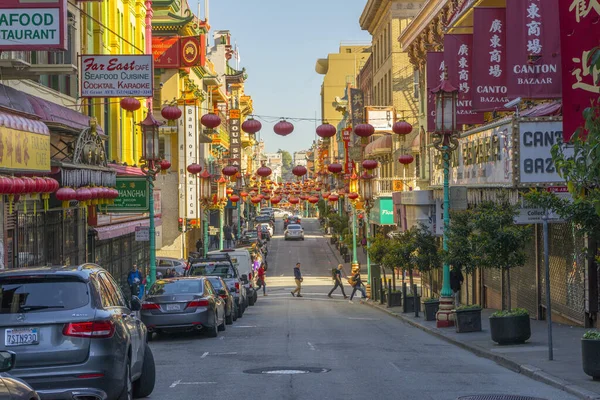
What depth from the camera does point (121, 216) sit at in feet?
136

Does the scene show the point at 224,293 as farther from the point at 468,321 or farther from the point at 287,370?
the point at 287,370

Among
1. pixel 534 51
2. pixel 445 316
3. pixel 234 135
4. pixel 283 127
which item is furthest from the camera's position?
pixel 234 135

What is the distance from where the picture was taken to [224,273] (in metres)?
33.4

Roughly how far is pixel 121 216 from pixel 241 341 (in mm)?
20096

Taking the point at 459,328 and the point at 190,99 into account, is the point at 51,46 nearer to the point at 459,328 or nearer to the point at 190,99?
the point at 459,328

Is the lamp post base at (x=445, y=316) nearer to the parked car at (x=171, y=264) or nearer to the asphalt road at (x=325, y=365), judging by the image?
the asphalt road at (x=325, y=365)

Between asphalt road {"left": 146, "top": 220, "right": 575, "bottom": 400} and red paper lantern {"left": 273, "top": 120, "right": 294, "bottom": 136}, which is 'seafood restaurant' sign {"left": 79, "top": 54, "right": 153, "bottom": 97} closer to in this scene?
asphalt road {"left": 146, "top": 220, "right": 575, "bottom": 400}

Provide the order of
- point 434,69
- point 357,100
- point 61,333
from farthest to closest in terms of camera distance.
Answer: point 357,100 < point 434,69 < point 61,333

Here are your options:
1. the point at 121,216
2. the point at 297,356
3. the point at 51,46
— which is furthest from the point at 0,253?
the point at 121,216

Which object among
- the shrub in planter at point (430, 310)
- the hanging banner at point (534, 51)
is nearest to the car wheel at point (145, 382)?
the hanging banner at point (534, 51)

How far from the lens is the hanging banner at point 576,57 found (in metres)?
14.8

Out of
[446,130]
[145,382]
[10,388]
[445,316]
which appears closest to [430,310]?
[445,316]

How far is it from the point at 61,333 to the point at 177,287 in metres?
12.7

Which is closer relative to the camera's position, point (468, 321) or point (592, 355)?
point (592, 355)
